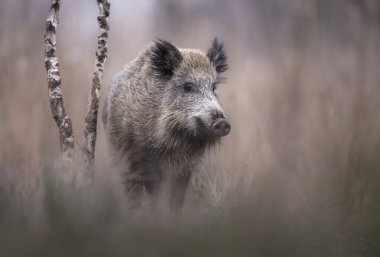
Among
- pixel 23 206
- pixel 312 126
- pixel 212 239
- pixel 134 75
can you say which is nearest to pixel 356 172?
pixel 312 126

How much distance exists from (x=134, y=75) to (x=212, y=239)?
2991 millimetres

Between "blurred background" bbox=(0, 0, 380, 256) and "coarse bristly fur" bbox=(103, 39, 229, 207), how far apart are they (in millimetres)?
217

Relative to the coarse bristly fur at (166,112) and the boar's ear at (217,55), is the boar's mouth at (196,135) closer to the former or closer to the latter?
the coarse bristly fur at (166,112)

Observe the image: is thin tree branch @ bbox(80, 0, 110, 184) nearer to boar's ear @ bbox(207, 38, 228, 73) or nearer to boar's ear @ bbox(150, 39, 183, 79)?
boar's ear @ bbox(150, 39, 183, 79)

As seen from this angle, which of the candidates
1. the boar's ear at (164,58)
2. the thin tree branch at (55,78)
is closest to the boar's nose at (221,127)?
the boar's ear at (164,58)

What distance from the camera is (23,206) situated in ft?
7.08

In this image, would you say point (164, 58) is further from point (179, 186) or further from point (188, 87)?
point (179, 186)

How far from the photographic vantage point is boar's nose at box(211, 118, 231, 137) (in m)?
3.89

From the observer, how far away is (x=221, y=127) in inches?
154

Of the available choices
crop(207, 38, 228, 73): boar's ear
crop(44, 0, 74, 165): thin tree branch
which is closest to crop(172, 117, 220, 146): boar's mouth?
crop(207, 38, 228, 73): boar's ear

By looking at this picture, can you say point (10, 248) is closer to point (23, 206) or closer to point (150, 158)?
point (23, 206)

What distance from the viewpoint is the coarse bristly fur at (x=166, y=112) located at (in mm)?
4328

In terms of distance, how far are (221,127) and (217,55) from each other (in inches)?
38.6

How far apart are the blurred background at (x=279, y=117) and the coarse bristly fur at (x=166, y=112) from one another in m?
0.22
